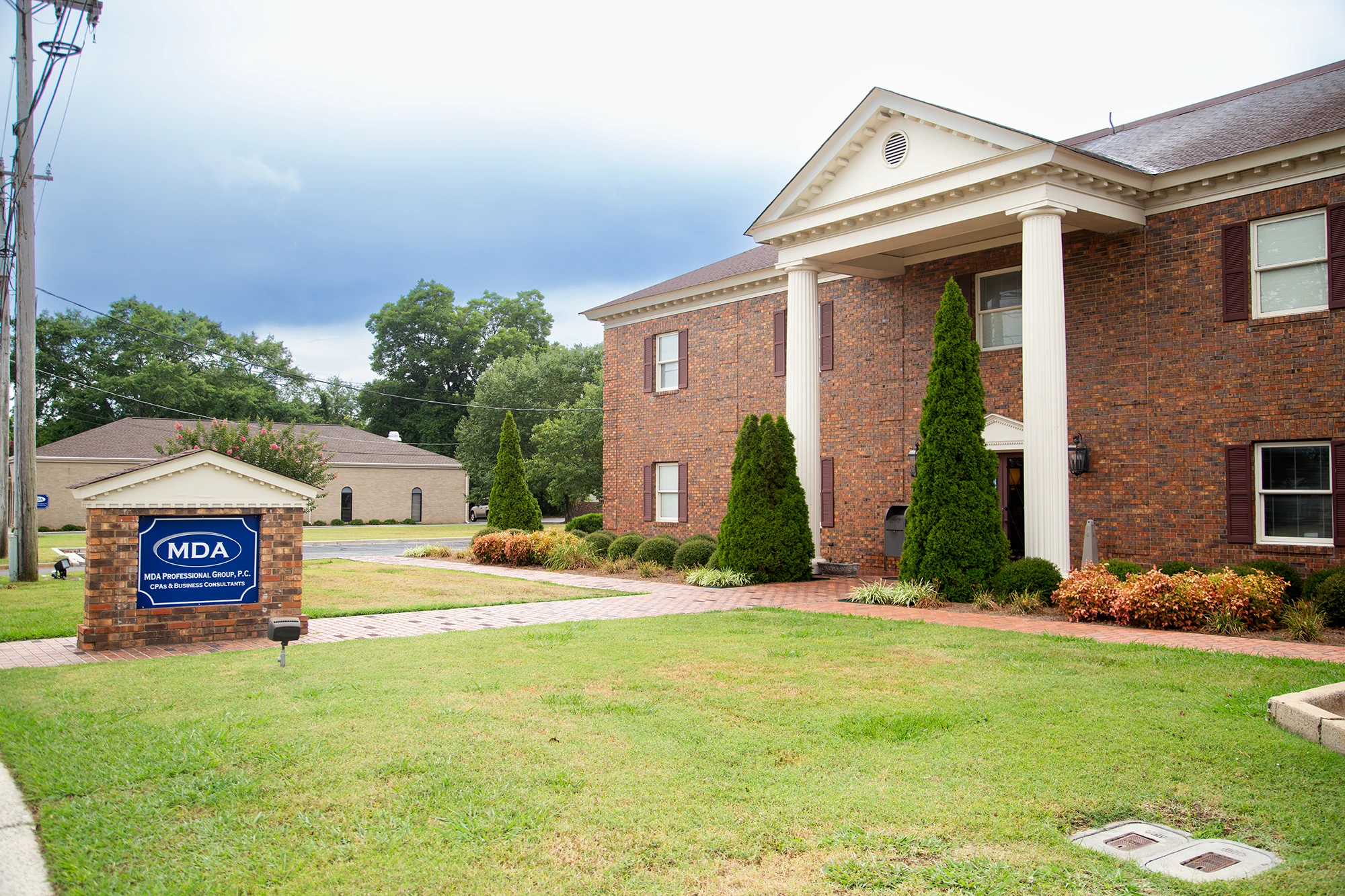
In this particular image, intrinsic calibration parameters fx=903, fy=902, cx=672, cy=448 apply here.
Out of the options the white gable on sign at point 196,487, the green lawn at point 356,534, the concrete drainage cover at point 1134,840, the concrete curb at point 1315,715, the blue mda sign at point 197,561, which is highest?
the white gable on sign at point 196,487

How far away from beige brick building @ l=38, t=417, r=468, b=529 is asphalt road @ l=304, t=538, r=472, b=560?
1364 cm

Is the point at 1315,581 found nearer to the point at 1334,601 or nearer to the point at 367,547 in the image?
the point at 1334,601

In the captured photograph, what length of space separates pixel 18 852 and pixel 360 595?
10.9 m

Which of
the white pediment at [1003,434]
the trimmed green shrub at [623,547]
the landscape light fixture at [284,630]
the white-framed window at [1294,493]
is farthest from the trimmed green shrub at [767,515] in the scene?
the landscape light fixture at [284,630]

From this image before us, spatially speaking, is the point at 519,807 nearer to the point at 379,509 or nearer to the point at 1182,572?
the point at 1182,572

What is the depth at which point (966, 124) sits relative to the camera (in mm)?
14922

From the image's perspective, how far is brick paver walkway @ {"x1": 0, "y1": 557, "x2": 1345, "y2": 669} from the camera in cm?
927

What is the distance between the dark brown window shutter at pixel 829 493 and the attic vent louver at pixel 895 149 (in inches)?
254

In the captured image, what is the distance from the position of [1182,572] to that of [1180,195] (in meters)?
6.16

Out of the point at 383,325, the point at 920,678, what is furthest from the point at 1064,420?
the point at 383,325

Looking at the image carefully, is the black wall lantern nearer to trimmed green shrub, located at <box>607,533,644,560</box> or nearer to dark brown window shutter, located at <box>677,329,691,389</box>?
trimmed green shrub, located at <box>607,533,644,560</box>

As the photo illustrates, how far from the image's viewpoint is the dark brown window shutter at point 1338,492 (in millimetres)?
12570

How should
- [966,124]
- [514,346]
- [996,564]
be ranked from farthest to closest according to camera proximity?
[514,346]
[966,124]
[996,564]

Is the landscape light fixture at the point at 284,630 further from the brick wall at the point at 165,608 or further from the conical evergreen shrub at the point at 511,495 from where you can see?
the conical evergreen shrub at the point at 511,495
